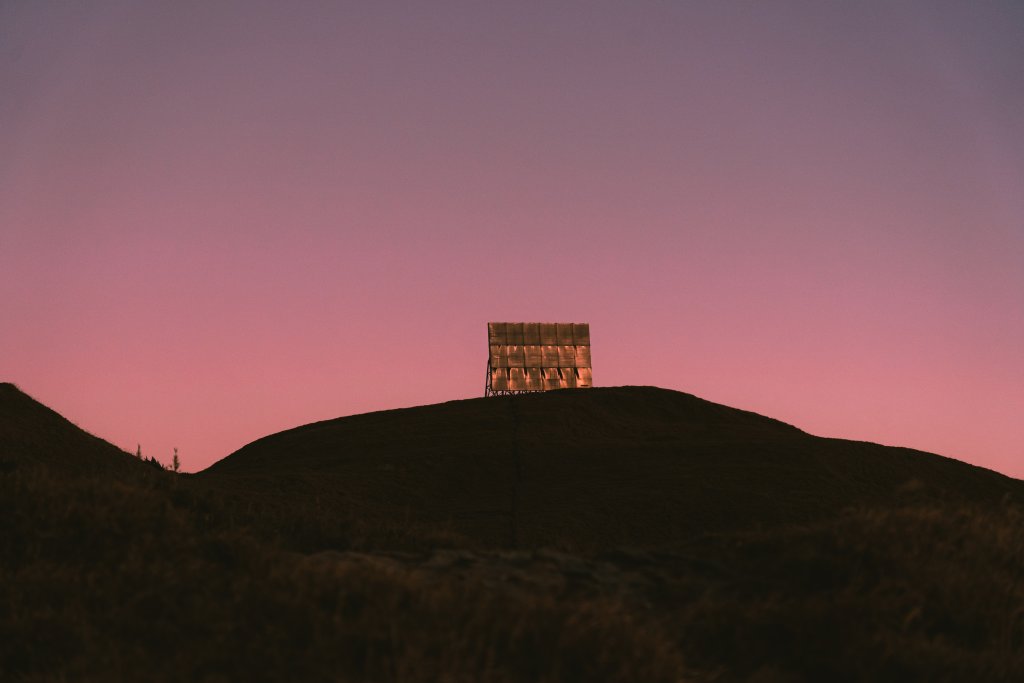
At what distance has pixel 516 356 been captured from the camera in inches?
2055

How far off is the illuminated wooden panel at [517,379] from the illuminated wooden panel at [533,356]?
1.68 ft

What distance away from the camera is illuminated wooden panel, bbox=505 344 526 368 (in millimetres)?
52000

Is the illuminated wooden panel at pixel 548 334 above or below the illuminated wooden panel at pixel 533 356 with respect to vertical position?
above

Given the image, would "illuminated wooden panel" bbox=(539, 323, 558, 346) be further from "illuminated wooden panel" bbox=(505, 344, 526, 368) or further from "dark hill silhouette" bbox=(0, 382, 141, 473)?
"dark hill silhouette" bbox=(0, 382, 141, 473)

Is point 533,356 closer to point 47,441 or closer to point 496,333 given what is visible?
point 496,333

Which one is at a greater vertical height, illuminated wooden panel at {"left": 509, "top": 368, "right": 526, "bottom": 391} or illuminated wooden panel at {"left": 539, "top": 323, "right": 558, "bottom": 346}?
illuminated wooden panel at {"left": 539, "top": 323, "right": 558, "bottom": 346}

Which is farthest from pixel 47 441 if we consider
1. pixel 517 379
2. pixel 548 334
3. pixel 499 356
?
pixel 548 334

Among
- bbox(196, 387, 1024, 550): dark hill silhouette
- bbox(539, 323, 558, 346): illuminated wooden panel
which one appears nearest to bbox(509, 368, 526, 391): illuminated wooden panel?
bbox(539, 323, 558, 346): illuminated wooden panel

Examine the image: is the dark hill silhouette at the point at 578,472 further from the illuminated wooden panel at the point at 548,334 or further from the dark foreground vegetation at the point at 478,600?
the dark foreground vegetation at the point at 478,600

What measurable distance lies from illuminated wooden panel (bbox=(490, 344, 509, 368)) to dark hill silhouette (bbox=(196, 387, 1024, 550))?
4615 millimetres

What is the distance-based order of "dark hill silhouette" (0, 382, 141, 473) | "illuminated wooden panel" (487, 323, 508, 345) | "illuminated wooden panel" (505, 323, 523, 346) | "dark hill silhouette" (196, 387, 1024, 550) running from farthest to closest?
"illuminated wooden panel" (505, 323, 523, 346) → "illuminated wooden panel" (487, 323, 508, 345) → "dark hill silhouette" (0, 382, 141, 473) → "dark hill silhouette" (196, 387, 1024, 550)

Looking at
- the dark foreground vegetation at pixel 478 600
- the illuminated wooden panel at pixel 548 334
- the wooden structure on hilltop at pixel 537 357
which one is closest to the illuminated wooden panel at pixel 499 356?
the wooden structure on hilltop at pixel 537 357

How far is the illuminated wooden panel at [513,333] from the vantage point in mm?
52556

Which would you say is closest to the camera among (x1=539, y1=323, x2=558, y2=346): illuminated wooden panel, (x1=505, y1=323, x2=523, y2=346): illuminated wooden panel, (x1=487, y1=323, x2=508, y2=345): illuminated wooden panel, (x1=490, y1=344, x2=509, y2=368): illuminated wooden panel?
(x1=490, y1=344, x2=509, y2=368): illuminated wooden panel
